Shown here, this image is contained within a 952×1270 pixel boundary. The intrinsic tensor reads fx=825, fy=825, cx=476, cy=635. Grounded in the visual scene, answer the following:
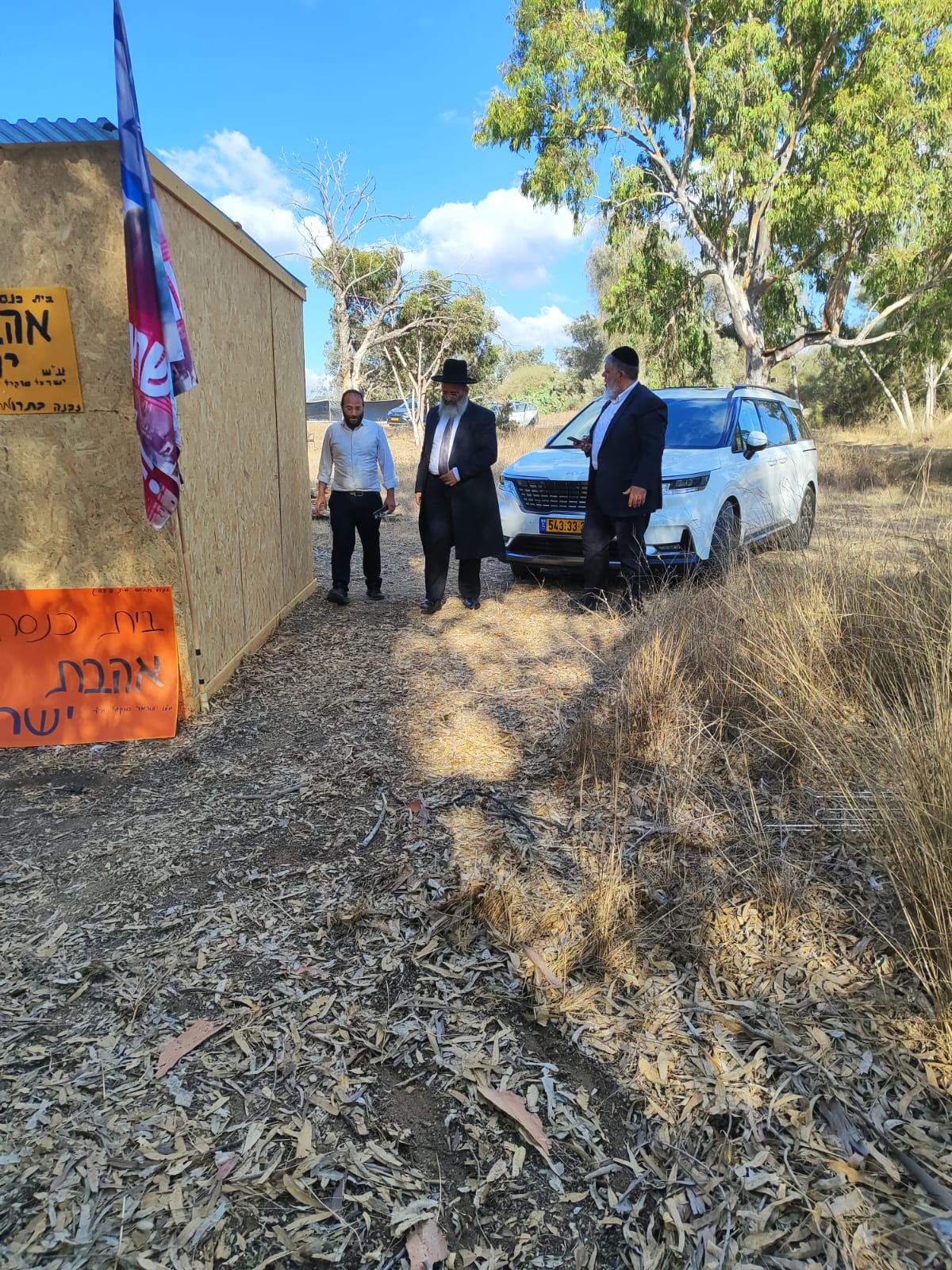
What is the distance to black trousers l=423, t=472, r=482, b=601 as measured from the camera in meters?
6.59

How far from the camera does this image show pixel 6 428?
418 centimetres

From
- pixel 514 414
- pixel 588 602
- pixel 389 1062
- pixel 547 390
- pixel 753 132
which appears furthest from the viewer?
pixel 547 390

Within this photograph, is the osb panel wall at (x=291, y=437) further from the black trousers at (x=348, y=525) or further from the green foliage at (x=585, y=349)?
the green foliage at (x=585, y=349)

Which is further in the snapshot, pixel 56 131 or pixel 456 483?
pixel 456 483

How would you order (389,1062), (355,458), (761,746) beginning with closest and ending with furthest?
(389,1062) → (761,746) → (355,458)

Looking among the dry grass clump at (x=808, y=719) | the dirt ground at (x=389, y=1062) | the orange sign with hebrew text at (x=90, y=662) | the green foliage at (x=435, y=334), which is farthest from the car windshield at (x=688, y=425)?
the green foliage at (x=435, y=334)

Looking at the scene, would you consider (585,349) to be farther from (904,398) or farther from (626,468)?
(626,468)

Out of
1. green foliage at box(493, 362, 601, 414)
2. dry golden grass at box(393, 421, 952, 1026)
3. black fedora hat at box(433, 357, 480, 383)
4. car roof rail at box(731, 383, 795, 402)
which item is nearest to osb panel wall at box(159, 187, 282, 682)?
black fedora hat at box(433, 357, 480, 383)

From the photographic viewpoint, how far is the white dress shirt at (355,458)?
6785 millimetres

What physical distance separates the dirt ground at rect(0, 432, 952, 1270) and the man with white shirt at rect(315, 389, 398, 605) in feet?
11.6

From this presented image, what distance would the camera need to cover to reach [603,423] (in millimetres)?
6219

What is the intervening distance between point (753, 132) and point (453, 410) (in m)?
12.3

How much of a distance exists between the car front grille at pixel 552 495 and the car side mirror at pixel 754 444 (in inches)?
68.0

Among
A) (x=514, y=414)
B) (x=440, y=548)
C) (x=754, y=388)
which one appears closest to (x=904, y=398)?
(x=514, y=414)
